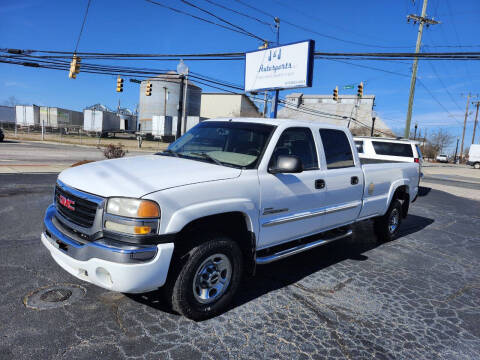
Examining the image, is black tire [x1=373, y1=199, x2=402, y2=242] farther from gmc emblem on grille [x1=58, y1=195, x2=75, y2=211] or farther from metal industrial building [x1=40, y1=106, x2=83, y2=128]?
metal industrial building [x1=40, y1=106, x2=83, y2=128]

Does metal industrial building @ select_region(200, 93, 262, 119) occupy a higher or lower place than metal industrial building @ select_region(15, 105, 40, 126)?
higher

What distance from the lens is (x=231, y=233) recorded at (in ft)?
10.6

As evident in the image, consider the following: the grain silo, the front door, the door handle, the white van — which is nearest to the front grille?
the front door

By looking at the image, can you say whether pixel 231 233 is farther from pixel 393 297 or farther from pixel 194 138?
pixel 393 297

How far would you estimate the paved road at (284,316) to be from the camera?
8.84 ft

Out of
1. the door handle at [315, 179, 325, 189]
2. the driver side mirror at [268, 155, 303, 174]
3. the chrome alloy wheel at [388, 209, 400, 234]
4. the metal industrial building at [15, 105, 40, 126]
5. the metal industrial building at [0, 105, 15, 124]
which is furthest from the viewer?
the metal industrial building at [0, 105, 15, 124]

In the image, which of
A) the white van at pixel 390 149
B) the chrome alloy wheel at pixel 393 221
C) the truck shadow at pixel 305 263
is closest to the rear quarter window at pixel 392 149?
the white van at pixel 390 149

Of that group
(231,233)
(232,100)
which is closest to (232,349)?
(231,233)

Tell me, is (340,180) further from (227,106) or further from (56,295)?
(227,106)

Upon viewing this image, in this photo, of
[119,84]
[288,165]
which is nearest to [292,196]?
[288,165]

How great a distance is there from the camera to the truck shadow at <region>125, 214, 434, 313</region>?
3.42 meters

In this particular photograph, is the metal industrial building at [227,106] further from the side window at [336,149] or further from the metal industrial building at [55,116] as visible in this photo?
the side window at [336,149]

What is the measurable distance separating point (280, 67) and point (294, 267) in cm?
1480

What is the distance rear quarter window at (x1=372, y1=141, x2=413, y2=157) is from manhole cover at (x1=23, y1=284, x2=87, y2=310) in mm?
11788
